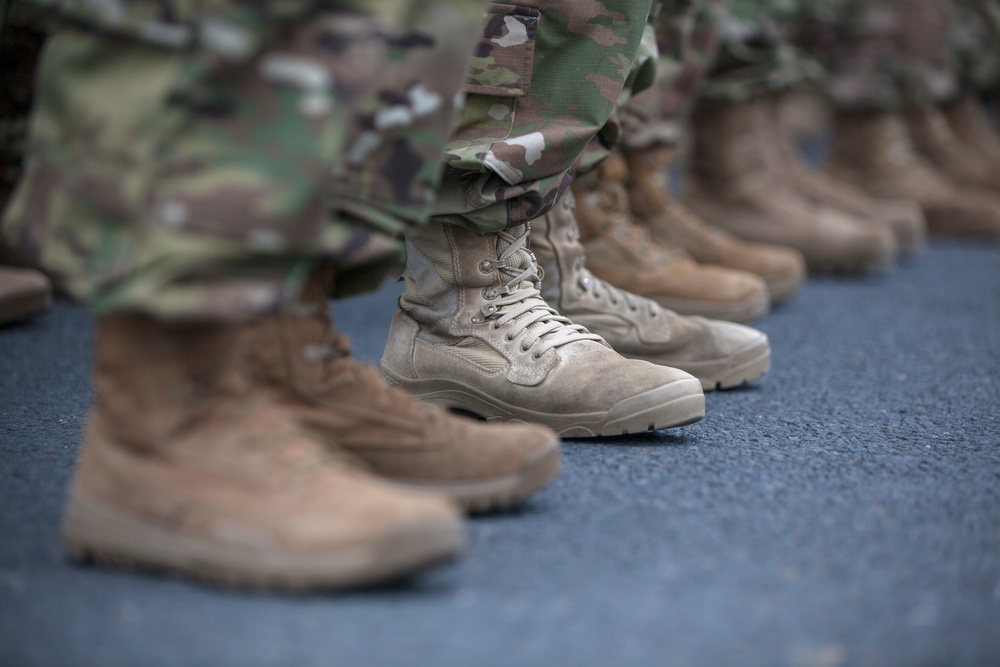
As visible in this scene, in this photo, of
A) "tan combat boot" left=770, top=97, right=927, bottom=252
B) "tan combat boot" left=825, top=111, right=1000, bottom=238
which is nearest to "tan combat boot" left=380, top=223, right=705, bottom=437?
"tan combat boot" left=770, top=97, right=927, bottom=252

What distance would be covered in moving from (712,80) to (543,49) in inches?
45.9

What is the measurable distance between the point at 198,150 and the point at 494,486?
0.35 m

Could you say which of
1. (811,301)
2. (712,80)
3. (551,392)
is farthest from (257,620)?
(712,80)

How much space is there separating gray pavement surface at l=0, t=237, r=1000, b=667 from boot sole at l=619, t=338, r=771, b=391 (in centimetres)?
7

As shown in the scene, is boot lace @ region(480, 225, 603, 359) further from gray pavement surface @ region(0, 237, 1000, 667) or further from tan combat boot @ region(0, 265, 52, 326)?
tan combat boot @ region(0, 265, 52, 326)

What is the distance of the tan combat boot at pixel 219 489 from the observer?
2.16ft

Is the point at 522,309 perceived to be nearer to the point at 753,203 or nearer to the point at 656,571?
the point at 656,571

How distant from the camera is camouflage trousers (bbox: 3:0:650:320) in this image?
65 centimetres

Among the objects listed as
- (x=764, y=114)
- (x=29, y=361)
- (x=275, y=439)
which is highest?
(x=275, y=439)

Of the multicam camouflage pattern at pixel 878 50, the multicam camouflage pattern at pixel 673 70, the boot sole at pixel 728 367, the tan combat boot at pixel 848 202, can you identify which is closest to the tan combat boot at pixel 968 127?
the multicam camouflage pattern at pixel 878 50

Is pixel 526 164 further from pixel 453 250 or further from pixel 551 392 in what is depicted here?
pixel 551 392

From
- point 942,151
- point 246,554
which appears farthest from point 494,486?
point 942,151

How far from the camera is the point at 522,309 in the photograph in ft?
3.38

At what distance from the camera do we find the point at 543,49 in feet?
3.35
